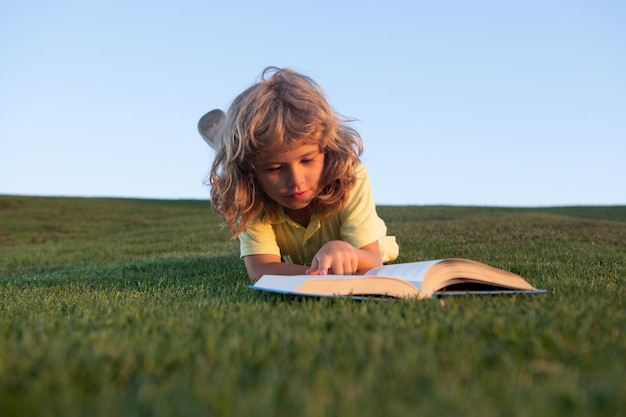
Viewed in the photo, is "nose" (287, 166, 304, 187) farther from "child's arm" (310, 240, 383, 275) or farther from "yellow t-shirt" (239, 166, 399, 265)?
"yellow t-shirt" (239, 166, 399, 265)

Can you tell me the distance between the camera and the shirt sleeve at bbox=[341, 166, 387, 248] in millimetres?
4199

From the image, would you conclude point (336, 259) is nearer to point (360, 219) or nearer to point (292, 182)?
point (292, 182)

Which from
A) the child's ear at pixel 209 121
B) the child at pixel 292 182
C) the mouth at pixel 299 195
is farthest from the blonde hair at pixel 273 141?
the child's ear at pixel 209 121

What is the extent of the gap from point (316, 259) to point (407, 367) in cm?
198

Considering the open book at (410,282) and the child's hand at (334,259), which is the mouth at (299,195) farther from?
the open book at (410,282)

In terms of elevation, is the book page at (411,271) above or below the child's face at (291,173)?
below

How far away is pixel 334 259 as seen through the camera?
3.28 m

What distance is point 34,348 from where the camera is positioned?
160 cm

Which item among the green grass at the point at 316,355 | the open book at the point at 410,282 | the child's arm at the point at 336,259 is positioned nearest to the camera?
the green grass at the point at 316,355

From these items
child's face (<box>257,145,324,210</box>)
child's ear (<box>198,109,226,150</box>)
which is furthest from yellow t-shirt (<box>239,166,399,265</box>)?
child's ear (<box>198,109,226,150</box>)

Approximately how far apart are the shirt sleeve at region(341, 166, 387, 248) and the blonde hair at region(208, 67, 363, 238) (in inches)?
6.2

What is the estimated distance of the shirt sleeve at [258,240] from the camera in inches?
163

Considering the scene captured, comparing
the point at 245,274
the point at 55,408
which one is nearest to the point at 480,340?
the point at 55,408

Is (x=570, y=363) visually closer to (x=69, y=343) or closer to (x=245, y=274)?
(x=69, y=343)
